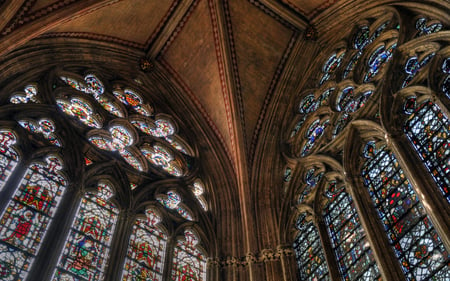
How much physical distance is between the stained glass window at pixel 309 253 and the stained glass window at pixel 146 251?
2976mm

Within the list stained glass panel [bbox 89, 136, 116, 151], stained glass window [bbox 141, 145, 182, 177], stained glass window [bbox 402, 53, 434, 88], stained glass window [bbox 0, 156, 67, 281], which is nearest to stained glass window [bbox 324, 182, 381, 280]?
stained glass window [bbox 402, 53, 434, 88]

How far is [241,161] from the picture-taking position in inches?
534

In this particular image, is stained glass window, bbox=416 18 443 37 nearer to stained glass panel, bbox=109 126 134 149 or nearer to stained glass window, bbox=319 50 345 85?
stained glass window, bbox=319 50 345 85

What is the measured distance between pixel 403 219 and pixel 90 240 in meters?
5.99

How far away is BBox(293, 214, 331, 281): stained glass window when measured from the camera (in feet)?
34.6

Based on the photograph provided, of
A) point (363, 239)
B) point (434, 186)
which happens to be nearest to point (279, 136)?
point (363, 239)

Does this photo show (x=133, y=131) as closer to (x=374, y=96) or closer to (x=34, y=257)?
(x=34, y=257)

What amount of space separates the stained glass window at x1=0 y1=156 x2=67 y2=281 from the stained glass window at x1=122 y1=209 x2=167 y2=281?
1785 millimetres

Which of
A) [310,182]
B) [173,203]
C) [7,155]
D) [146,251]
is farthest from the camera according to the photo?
[173,203]

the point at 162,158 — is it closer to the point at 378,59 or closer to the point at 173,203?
the point at 173,203

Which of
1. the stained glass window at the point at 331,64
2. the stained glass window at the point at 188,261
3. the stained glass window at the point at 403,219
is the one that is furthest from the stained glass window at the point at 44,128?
the stained glass window at the point at 331,64

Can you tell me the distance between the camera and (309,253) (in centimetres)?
1109

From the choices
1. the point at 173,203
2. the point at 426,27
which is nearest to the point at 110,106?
the point at 173,203

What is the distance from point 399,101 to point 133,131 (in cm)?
667
